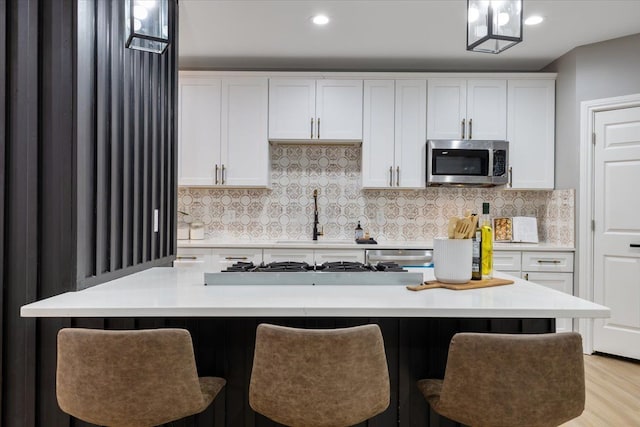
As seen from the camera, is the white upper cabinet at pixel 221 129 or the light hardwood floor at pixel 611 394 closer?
the light hardwood floor at pixel 611 394

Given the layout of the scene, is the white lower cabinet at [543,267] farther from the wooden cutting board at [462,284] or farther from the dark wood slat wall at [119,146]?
the dark wood slat wall at [119,146]

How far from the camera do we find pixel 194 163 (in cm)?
393

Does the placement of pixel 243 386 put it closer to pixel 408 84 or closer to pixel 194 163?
pixel 194 163

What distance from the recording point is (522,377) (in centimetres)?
116

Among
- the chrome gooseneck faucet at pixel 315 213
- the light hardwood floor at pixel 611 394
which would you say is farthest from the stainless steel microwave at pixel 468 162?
the light hardwood floor at pixel 611 394

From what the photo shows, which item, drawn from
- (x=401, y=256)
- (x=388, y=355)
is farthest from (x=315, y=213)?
(x=388, y=355)

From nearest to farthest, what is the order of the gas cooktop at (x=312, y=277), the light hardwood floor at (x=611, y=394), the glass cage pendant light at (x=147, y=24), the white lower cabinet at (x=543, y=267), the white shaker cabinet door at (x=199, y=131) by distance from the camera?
the glass cage pendant light at (x=147, y=24) < the gas cooktop at (x=312, y=277) < the light hardwood floor at (x=611, y=394) < the white lower cabinet at (x=543, y=267) < the white shaker cabinet door at (x=199, y=131)

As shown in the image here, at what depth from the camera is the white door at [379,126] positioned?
12.9ft

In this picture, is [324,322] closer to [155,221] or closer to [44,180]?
[44,180]

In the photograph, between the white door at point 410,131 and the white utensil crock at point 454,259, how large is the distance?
91.3 inches

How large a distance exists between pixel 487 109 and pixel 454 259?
9.16 feet

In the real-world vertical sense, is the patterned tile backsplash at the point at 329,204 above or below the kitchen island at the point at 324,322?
above

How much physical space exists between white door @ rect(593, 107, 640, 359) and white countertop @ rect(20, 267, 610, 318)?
7.83 ft

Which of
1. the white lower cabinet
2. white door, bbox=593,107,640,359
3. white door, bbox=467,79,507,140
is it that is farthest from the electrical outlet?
white door, bbox=593,107,640,359
